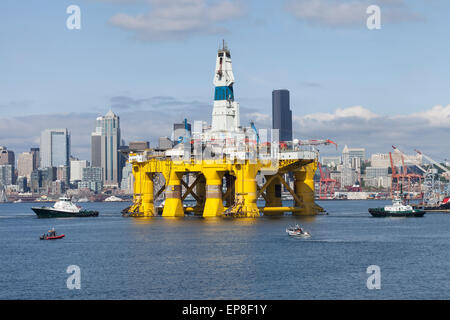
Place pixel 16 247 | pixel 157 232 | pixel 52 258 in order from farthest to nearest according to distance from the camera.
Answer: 1. pixel 157 232
2. pixel 16 247
3. pixel 52 258

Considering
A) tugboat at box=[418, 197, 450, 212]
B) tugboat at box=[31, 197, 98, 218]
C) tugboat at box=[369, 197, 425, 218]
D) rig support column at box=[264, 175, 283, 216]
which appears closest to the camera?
rig support column at box=[264, 175, 283, 216]

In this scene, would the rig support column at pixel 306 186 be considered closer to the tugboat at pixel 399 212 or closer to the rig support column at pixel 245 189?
the rig support column at pixel 245 189

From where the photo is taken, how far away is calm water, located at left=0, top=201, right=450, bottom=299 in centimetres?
4600

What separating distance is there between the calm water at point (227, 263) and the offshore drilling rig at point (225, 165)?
11118mm

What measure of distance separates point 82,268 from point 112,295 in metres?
12.3

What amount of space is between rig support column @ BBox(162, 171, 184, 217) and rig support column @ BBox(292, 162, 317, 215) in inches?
775

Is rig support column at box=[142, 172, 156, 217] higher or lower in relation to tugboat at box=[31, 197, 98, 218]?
higher

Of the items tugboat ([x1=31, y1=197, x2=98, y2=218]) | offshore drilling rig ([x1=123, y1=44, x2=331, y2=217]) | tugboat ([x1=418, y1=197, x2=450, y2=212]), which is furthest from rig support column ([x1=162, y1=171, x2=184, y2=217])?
tugboat ([x1=418, y1=197, x2=450, y2=212])

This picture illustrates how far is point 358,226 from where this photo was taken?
324ft

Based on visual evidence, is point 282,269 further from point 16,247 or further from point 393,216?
point 393,216

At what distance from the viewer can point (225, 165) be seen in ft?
331

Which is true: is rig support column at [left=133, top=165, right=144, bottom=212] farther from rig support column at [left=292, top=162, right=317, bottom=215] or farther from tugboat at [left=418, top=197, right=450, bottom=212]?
tugboat at [left=418, top=197, right=450, bottom=212]

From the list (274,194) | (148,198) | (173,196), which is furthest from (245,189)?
(148,198)
